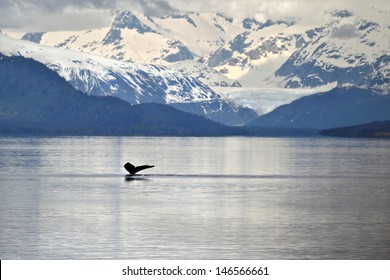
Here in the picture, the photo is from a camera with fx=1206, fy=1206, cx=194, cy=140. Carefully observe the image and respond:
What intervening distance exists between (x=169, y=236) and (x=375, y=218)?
74.7 ft

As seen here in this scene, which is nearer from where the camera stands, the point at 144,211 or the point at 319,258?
the point at 319,258

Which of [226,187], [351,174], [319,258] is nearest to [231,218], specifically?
[319,258]

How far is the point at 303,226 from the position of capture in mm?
102062

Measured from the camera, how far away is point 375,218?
108125 mm

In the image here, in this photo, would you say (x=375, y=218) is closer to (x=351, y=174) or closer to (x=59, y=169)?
(x=351, y=174)

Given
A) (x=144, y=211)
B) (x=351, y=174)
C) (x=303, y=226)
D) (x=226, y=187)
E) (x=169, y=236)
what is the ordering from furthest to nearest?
(x=351, y=174), (x=226, y=187), (x=144, y=211), (x=303, y=226), (x=169, y=236)

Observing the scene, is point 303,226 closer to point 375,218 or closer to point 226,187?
point 375,218
